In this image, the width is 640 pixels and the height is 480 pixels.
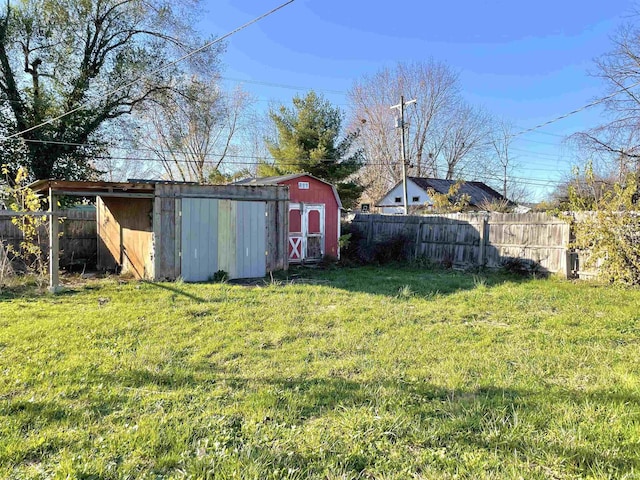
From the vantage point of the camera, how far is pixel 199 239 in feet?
28.5

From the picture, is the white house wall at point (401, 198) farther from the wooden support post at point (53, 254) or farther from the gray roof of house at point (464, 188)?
the wooden support post at point (53, 254)

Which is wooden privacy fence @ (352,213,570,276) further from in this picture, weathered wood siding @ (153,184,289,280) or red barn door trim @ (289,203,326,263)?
weathered wood siding @ (153,184,289,280)

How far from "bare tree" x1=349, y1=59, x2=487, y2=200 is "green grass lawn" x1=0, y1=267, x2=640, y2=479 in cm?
2346

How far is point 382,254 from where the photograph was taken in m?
12.2

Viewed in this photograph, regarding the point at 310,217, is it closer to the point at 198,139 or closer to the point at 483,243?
the point at 483,243

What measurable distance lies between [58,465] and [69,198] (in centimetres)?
1378

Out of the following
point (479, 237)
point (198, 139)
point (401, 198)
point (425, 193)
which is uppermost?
point (198, 139)

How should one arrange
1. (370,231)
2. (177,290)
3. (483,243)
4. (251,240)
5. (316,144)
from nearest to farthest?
1. (177,290)
2. (251,240)
3. (483,243)
4. (370,231)
5. (316,144)

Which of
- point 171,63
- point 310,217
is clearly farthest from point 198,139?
point 171,63

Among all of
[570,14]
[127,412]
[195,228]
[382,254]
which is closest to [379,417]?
[127,412]

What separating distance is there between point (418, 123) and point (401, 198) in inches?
290

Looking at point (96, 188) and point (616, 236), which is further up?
point (96, 188)

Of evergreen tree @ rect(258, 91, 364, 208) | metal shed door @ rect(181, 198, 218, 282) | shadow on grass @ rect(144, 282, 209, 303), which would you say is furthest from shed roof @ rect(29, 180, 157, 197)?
evergreen tree @ rect(258, 91, 364, 208)

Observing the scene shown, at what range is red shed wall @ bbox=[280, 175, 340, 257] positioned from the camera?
11.5m
